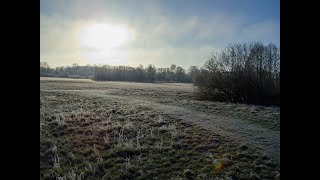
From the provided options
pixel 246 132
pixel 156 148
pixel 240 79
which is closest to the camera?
pixel 156 148

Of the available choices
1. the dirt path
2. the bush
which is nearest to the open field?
the dirt path

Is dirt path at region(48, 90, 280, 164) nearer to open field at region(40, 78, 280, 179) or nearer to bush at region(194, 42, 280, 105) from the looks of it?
open field at region(40, 78, 280, 179)

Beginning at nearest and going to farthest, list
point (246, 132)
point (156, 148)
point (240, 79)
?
point (156, 148) < point (246, 132) < point (240, 79)

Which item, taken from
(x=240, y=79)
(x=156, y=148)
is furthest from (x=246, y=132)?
(x=240, y=79)

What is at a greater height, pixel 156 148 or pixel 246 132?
pixel 246 132

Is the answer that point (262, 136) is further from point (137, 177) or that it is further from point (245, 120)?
point (137, 177)

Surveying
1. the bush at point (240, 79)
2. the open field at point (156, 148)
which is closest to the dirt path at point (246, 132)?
the open field at point (156, 148)

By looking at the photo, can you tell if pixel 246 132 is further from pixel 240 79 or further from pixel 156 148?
pixel 240 79

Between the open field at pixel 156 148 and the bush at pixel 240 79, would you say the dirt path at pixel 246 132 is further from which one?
the bush at pixel 240 79
